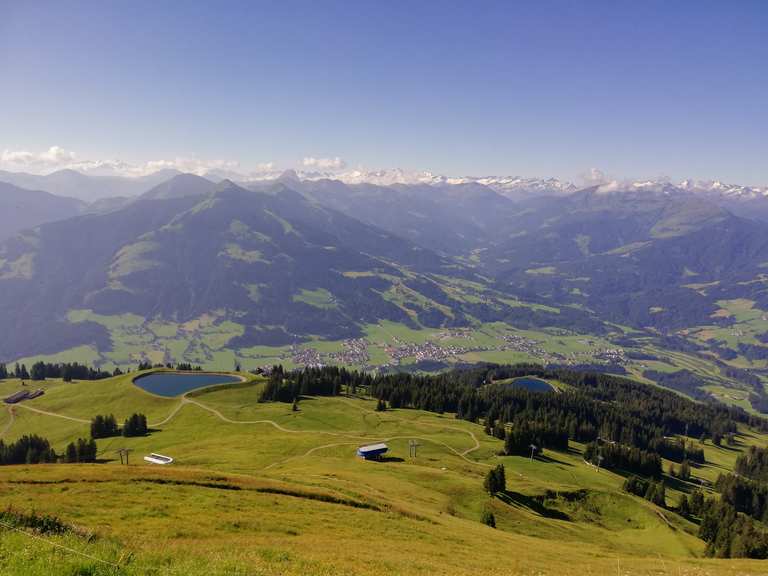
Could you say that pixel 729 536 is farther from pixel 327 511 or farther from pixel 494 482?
pixel 327 511

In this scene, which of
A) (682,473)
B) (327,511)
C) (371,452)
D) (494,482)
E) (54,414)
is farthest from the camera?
(54,414)

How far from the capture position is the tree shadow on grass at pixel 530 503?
270 feet

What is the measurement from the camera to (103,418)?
462ft

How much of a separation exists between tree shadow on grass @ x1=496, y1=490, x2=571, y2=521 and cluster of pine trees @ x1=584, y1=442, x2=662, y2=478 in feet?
223

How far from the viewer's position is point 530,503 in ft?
281

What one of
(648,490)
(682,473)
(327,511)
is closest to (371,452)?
(327,511)

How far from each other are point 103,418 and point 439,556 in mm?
139323

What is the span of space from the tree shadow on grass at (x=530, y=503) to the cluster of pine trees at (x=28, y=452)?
365 feet

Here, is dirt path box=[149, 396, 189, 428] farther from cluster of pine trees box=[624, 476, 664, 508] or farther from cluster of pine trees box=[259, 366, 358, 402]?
cluster of pine trees box=[624, 476, 664, 508]

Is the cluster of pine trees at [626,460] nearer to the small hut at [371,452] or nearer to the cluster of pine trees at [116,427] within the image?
the small hut at [371,452]

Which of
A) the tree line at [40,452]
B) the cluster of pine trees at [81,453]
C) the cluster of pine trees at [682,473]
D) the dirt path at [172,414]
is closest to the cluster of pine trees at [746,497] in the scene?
the cluster of pine trees at [682,473]

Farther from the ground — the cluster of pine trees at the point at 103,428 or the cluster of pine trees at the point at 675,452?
the cluster of pine trees at the point at 103,428

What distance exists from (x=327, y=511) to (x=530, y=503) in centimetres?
5240

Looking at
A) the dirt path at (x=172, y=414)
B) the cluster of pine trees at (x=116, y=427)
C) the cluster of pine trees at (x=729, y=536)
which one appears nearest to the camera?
the cluster of pine trees at (x=729, y=536)
